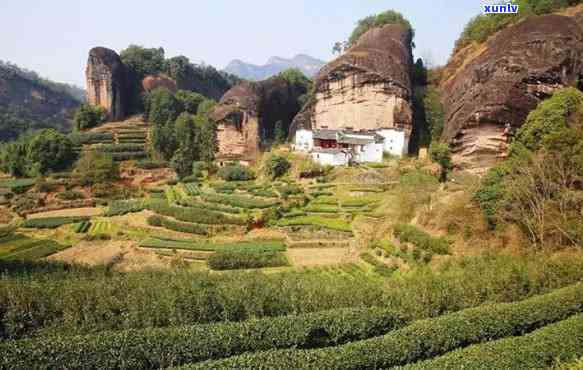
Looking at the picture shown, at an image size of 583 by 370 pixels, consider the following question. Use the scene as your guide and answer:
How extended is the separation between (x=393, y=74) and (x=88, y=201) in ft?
121

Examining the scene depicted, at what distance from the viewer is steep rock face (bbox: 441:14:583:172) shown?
1187 inches

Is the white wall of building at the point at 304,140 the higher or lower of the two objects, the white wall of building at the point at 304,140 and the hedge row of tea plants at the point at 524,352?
the higher

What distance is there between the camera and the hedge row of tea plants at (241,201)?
3322 cm

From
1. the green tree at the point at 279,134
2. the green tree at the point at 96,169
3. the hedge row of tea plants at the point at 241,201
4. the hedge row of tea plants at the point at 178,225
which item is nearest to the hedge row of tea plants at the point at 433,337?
the hedge row of tea plants at the point at 178,225

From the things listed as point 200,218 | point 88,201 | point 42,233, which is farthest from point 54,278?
point 88,201

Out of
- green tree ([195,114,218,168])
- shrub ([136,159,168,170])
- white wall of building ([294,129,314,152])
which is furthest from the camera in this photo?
green tree ([195,114,218,168])

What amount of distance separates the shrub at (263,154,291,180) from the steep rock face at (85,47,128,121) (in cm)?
3880

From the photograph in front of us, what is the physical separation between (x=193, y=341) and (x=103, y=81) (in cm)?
6482

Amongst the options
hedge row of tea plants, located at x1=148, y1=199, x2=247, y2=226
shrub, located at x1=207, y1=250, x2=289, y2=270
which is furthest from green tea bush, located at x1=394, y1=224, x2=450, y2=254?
hedge row of tea plants, located at x1=148, y1=199, x2=247, y2=226

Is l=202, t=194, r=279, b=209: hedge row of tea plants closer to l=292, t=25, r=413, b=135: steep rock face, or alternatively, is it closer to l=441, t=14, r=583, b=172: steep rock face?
l=292, t=25, r=413, b=135: steep rock face

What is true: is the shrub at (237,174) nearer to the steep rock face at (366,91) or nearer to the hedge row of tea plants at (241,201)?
the hedge row of tea plants at (241,201)

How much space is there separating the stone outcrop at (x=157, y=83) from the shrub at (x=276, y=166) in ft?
147

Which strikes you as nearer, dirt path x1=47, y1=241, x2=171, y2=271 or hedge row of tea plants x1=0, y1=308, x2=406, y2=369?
hedge row of tea plants x1=0, y1=308, x2=406, y2=369

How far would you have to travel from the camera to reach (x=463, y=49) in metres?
47.9
